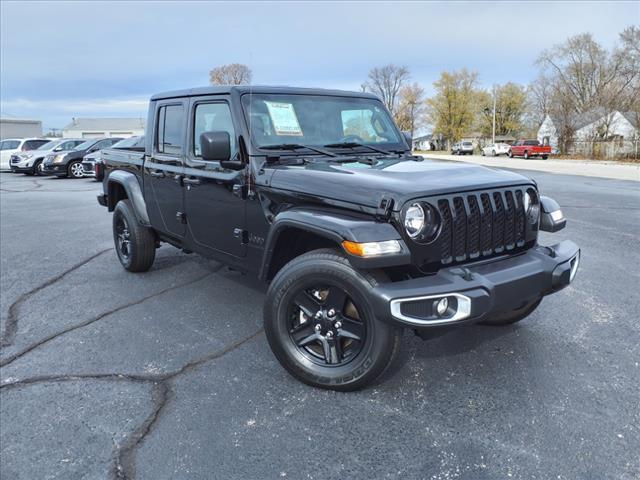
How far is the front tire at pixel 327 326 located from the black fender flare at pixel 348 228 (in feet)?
0.43

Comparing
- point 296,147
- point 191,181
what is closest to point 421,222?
point 296,147

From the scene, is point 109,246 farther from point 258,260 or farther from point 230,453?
point 230,453

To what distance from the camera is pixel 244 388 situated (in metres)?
3.08

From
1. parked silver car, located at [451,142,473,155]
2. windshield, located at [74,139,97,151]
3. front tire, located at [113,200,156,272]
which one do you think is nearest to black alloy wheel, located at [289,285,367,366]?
front tire, located at [113,200,156,272]

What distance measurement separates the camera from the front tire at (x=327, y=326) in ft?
8.98

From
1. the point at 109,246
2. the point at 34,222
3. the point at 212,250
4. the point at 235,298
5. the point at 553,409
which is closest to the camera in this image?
the point at 553,409

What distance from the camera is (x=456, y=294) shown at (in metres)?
2.51

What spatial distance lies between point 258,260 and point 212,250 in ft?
2.22

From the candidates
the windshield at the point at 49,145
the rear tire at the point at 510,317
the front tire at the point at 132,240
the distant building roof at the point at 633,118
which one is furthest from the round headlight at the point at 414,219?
the distant building roof at the point at 633,118

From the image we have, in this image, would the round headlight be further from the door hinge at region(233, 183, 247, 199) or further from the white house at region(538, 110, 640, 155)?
the white house at region(538, 110, 640, 155)

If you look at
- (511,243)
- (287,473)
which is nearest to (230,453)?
(287,473)

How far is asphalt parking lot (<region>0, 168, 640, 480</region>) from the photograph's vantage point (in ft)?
7.85

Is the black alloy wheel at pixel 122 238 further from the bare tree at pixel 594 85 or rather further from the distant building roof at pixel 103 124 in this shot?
the distant building roof at pixel 103 124

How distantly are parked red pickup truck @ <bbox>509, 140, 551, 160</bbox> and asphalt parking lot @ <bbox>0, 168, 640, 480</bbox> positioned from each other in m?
37.5
